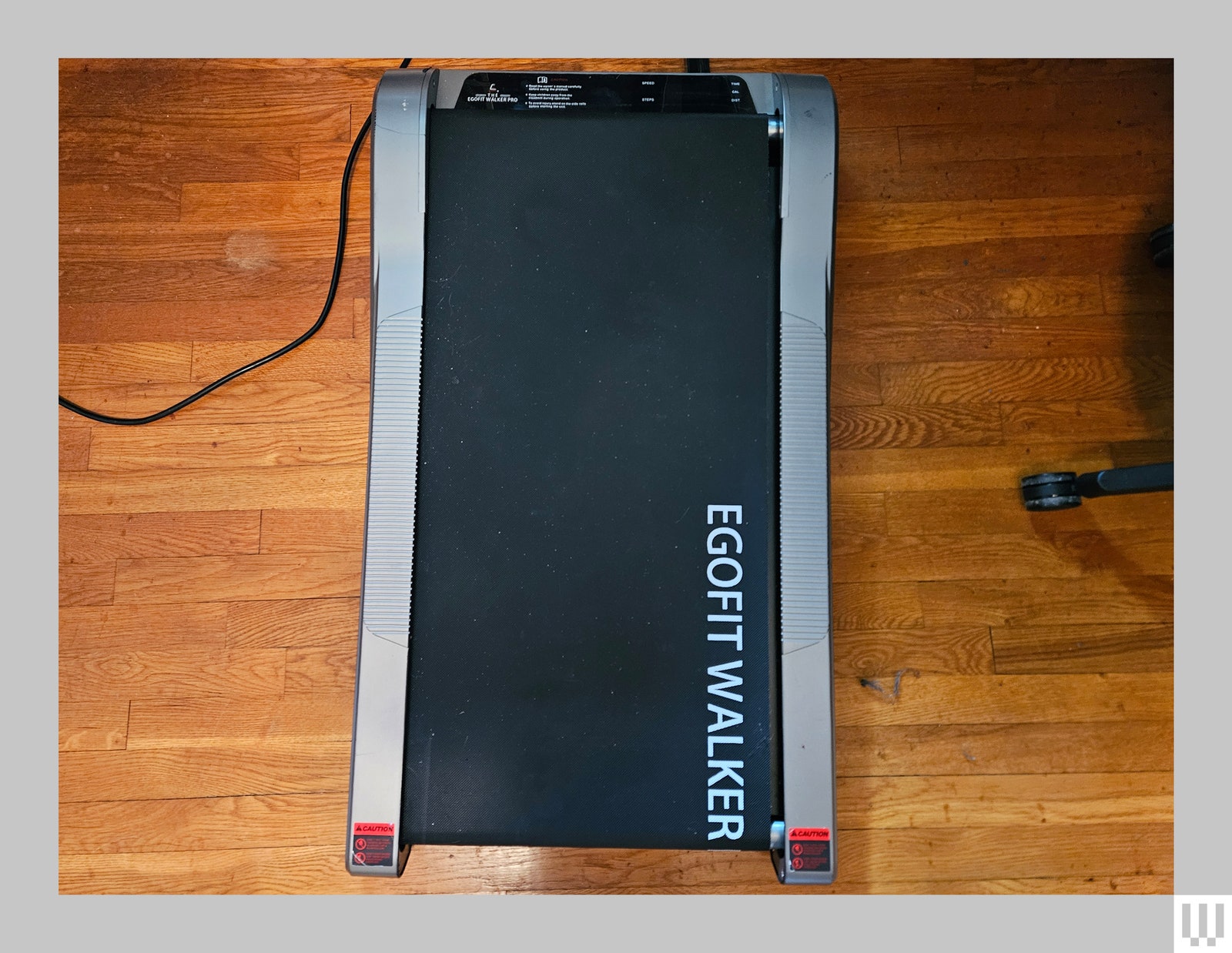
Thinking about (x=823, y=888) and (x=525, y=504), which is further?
(x=823, y=888)

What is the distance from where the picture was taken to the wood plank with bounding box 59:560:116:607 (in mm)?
1262

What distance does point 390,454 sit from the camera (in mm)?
1087

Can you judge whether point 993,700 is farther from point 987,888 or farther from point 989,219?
point 989,219

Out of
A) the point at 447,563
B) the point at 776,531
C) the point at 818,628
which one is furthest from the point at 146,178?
the point at 818,628

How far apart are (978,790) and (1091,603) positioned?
1.02 ft

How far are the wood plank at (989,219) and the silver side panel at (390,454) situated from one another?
634 mm

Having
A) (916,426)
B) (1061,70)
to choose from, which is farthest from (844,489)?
(1061,70)

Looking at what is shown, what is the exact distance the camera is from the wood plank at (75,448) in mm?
1286

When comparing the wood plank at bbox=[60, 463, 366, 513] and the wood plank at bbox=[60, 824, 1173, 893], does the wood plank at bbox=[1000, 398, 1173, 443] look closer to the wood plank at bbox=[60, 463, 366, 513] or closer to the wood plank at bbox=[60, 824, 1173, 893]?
the wood plank at bbox=[60, 824, 1173, 893]

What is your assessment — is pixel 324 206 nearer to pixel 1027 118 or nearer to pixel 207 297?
pixel 207 297

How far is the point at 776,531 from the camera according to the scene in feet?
3.55

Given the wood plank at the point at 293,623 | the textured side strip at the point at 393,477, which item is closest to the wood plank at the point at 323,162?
the textured side strip at the point at 393,477

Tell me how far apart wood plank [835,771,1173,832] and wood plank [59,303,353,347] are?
39.5 inches

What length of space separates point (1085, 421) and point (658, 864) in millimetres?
881
